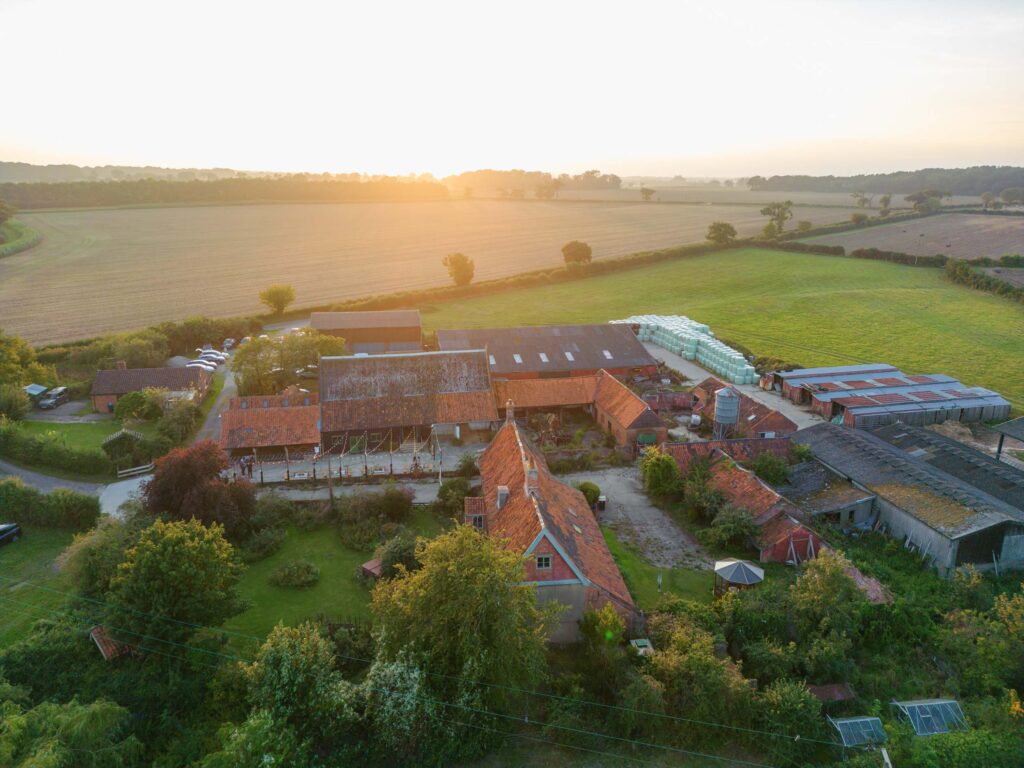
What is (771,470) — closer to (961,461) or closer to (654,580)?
(961,461)

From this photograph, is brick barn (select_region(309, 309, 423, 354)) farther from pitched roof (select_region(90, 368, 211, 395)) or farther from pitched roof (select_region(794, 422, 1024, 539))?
pitched roof (select_region(794, 422, 1024, 539))

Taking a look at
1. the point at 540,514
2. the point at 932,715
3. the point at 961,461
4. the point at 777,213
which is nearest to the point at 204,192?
the point at 777,213

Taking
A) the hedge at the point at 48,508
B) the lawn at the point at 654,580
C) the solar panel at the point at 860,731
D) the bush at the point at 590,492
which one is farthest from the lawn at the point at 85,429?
the solar panel at the point at 860,731

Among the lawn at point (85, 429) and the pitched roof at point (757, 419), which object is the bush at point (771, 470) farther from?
the lawn at point (85, 429)

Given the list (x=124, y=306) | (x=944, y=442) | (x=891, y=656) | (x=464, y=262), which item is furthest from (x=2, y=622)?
(x=464, y=262)

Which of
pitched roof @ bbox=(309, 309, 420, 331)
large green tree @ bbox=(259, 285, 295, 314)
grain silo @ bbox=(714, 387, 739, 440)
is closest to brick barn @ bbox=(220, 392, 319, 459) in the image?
pitched roof @ bbox=(309, 309, 420, 331)

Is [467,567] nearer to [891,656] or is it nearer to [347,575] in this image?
[347,575]
